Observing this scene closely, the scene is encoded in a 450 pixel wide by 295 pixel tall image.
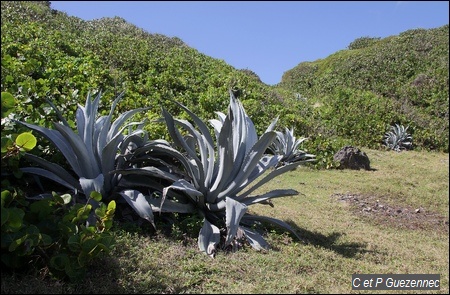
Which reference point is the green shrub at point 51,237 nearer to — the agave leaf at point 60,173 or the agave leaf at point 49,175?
the agave leaf at point 49,175

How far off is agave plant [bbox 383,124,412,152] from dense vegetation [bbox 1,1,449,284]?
0.78ft

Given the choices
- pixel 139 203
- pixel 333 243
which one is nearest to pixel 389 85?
pixel 333 243

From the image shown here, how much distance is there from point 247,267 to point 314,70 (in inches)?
913

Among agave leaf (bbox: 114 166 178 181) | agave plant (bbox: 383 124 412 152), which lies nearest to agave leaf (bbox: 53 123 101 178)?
agave leaf (bbox: 114 166 178 181)

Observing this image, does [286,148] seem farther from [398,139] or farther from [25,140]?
[25,140]

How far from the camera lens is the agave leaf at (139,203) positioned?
9.53ft

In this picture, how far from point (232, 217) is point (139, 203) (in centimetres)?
68

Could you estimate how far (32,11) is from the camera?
12750mm

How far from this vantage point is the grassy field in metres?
2.34

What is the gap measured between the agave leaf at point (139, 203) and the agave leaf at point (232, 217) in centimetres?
54

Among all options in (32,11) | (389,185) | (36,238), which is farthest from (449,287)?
(32,11)

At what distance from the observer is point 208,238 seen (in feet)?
9.95

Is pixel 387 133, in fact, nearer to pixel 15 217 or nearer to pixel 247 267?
pixel 247 267

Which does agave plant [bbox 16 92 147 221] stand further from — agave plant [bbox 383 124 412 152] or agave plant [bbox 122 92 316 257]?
agave plant [bbox 383 124 412 152]
